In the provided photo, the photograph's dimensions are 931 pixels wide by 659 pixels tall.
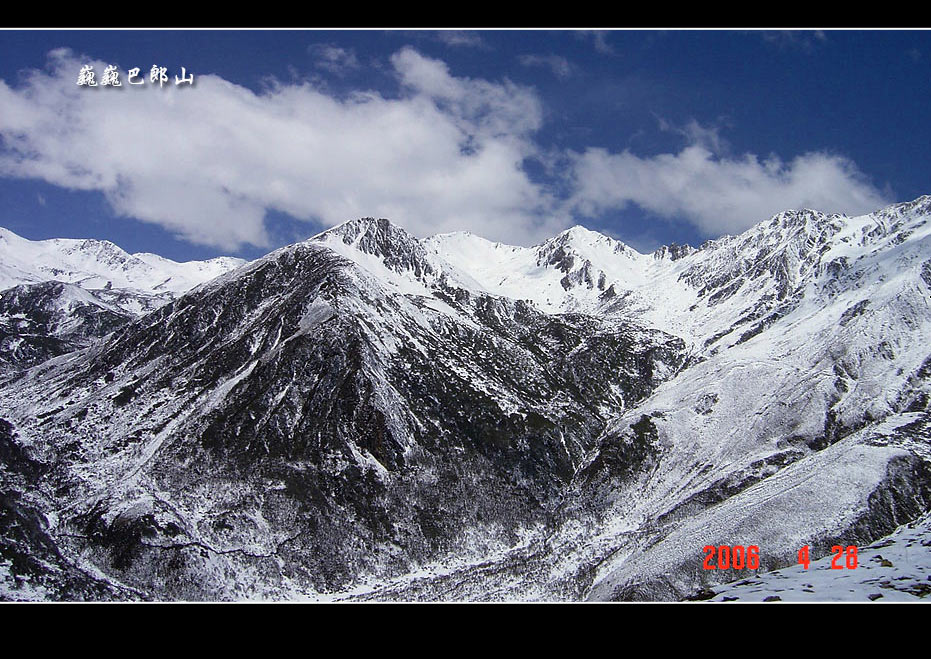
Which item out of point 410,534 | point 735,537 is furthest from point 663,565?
point 410,534

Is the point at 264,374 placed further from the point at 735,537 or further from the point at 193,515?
the point at 735,537
